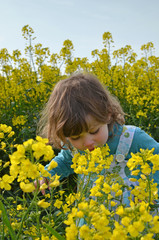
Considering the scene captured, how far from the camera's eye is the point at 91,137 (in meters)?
1.86

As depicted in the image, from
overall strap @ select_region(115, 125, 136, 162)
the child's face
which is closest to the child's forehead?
the child's face

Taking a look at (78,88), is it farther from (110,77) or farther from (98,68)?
(98,68)

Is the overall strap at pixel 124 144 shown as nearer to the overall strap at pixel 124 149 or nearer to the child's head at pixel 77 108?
the overall strap at pixel 124 149

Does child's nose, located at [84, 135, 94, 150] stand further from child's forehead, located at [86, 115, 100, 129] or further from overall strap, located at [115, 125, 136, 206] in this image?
overall strap, located at [115, 125, 136, 206]

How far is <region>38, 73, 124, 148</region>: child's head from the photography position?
1832mm

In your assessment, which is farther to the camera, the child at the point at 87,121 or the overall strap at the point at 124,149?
the overall strap at the point at 124,149

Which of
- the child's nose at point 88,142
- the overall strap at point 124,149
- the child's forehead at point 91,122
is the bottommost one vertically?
the overall strap at point 124,149

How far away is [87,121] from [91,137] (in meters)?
0.11

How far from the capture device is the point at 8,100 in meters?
5.10

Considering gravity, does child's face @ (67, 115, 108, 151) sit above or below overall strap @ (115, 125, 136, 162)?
above

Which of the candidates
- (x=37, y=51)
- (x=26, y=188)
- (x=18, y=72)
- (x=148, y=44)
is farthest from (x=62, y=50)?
(x=26, y=188)

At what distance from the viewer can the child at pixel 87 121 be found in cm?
184

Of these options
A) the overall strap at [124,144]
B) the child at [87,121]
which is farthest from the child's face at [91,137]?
the overall strap at [124,144]

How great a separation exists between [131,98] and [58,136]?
232 cm
